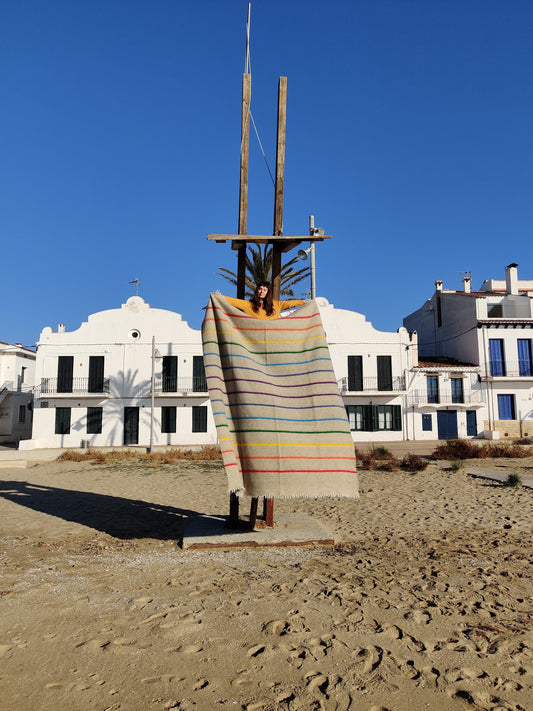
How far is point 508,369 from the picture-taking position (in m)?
29.8

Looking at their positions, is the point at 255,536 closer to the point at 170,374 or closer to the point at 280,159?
the point at 280,159

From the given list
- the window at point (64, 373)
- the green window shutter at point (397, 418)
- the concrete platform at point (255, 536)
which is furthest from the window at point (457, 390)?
the concrete platform at point (255, 536)

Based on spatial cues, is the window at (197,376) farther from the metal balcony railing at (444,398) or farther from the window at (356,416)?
the metal balcony railing at (444,398)

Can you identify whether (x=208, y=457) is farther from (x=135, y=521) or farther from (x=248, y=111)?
(x=248, y=111)

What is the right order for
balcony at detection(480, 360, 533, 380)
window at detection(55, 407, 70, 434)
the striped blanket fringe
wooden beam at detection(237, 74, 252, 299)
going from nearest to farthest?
the striped blanket fringe
wooden beam at detection(237, 74, 252, 299)
window at detection(55, 407, 70, 434)
balcony at detection(480, 360, 533, 380)

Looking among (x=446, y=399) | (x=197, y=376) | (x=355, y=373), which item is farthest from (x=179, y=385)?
(x=446, y=399)

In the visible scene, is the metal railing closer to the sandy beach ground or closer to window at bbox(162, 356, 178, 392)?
window at bbox(162, 356, 178, 392)

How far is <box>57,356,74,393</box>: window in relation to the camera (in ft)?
91.0

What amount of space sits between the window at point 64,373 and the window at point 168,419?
5.57 metres

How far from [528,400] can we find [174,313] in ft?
74.2

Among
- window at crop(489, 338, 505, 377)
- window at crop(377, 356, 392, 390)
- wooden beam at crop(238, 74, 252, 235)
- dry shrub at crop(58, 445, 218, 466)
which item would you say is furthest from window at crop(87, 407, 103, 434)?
wooden beam at crop(238, 74, 252, 235)

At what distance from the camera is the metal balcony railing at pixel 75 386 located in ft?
90.3

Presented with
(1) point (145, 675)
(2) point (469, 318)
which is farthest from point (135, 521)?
(2) point (469, 318)

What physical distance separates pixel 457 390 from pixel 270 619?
94.5ft
